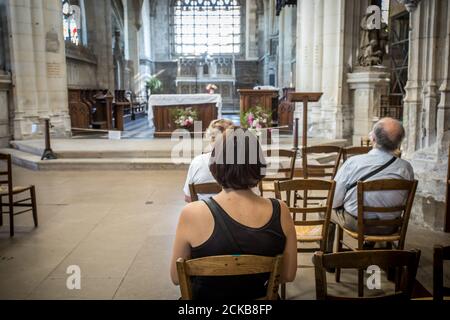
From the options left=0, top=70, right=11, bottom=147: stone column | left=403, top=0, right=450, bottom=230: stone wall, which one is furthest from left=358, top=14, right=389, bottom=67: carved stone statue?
left=0, top=70, right=11, bottom=147: stone column

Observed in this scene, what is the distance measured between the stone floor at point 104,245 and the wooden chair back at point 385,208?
57 cm

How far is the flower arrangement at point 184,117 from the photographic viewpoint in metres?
11.2

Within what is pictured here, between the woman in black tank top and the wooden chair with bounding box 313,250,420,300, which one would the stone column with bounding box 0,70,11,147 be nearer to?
the woman in black tank top

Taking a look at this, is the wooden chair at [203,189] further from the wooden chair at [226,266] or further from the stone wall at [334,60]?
the stone wall at [334,60]

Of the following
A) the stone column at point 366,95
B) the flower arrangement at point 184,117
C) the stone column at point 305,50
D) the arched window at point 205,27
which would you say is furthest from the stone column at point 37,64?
the arched window at point 205,27

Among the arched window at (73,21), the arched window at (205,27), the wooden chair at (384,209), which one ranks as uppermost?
the arched window at (205,27)

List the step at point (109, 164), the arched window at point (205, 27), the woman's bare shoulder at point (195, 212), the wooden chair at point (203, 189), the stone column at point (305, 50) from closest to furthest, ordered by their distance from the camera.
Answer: the woman's bare shoulder at point (195, 212) → the wooden chair at point (203, 189) → the step at point (109, 164) → the stone column at point (305, 50) → the arched window at point (205, 27)

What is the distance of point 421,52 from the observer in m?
5.89

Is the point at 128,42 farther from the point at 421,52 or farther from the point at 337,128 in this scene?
the point at 421,52

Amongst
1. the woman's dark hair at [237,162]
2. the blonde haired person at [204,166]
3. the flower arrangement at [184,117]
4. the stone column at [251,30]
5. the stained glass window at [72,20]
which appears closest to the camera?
the woman's dark hair at [237,162]

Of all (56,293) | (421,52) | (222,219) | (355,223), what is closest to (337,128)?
(421,52)

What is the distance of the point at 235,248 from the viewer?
203 cm

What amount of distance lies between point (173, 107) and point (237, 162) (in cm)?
1002

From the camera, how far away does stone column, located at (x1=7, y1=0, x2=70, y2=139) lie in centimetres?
1151
